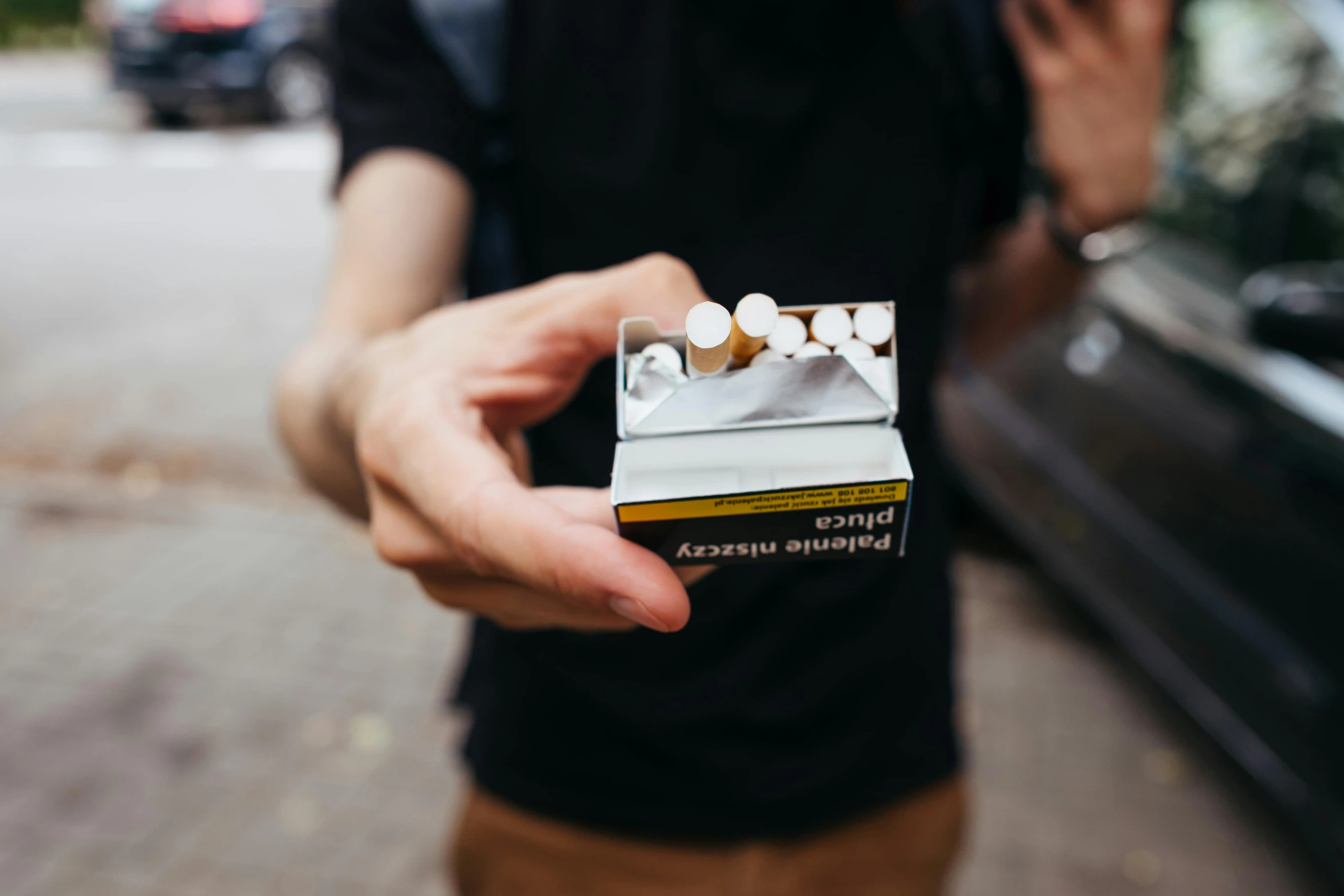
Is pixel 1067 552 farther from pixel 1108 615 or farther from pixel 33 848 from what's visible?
pixel 33 848

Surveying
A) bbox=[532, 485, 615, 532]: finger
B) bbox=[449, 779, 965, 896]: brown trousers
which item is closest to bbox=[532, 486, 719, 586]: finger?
bbox=[532, 485, 615, 532]: finger

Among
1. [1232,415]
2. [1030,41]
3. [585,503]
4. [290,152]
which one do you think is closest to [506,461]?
[585,503]

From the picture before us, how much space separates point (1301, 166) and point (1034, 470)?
123 cm

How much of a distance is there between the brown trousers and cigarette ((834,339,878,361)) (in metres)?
0.83

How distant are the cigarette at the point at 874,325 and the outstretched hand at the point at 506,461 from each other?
0.14 m

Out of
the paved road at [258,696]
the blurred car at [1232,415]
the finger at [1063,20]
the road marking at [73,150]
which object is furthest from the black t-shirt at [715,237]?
the road marking at [73,150]

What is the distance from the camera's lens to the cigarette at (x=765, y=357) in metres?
0.67

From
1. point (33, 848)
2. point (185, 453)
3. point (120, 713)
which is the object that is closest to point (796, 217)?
point (33, 848)

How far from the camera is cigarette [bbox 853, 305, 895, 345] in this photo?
2.20ft

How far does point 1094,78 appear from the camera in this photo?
4.40 feet

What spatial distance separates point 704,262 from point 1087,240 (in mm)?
676

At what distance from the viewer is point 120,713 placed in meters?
3.61

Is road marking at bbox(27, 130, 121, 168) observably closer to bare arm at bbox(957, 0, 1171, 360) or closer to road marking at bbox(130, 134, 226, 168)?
road marking at bbox(130, 134, 226, 168)

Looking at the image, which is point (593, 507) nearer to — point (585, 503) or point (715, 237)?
point (585, 503)
